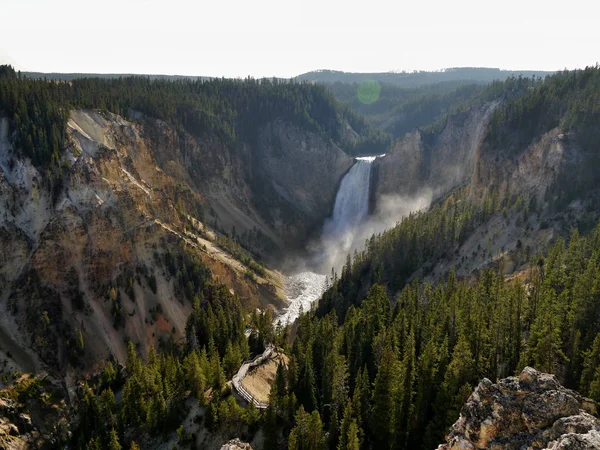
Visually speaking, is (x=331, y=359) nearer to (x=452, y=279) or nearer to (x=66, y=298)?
(x=452, y=279)

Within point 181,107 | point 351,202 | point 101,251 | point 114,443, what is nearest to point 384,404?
point 114,443

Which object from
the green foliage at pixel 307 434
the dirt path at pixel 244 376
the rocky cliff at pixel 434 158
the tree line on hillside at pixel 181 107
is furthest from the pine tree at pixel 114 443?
the rocky cliff at pixel 434 158

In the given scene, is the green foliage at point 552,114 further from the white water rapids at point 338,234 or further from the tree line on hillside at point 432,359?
the white water rapids at point 338,234

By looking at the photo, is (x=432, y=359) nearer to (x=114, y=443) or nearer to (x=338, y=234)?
(x=114, y=443)

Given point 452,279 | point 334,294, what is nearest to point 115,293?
point 334,294

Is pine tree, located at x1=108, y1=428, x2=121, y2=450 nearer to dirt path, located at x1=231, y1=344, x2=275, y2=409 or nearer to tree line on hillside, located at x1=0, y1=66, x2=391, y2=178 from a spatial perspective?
dirt path, located at x1=231, y1=344, x2=275, y2=409
